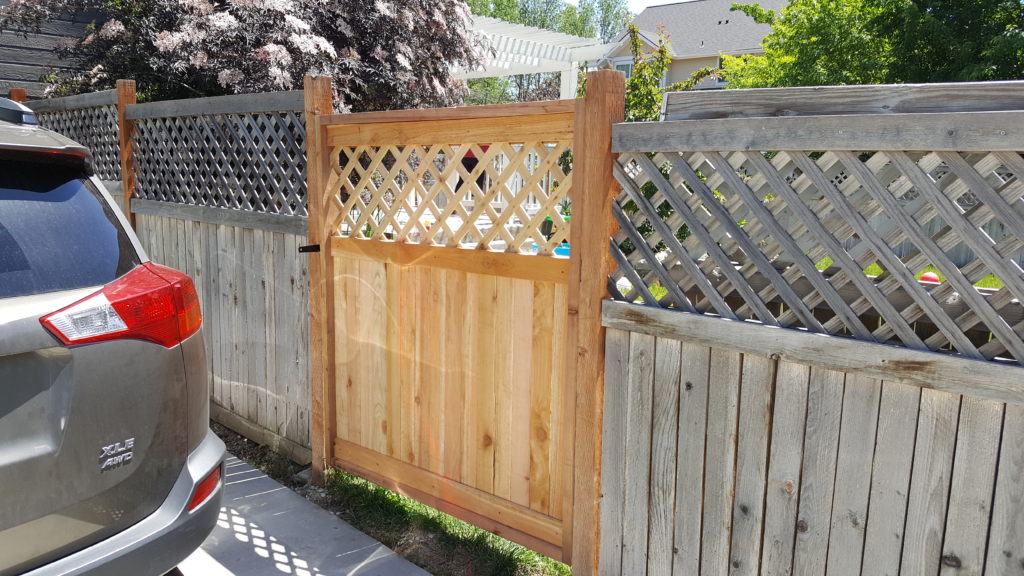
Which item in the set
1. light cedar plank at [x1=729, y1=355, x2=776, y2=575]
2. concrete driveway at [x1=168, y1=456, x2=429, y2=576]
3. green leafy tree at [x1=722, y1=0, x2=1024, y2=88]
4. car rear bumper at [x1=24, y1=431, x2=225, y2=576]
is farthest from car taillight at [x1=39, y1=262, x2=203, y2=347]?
green leafy tree at [x1=722, y1=0, x2=1024, y2=88]

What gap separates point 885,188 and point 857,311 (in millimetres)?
334

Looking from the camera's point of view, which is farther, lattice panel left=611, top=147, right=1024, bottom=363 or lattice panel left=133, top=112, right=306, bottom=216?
lattice panel left=133, top=112, right=306, bottom=216

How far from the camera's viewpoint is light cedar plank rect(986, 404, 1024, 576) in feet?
5.62

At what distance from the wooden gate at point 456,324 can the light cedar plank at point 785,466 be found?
0.63 meters

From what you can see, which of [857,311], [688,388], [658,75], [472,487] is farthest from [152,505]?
[658,75]

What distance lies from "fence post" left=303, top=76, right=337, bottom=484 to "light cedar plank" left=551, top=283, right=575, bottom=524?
136cm

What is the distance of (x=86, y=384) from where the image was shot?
1758 millimetres

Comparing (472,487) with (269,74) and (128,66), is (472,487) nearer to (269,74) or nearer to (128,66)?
(269,74)

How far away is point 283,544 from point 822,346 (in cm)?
234

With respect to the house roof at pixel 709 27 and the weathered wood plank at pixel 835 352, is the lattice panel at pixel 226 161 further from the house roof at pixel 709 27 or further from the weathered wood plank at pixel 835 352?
the house roof at pixel 709 27

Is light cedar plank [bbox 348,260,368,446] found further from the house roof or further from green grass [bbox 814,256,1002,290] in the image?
the house roof

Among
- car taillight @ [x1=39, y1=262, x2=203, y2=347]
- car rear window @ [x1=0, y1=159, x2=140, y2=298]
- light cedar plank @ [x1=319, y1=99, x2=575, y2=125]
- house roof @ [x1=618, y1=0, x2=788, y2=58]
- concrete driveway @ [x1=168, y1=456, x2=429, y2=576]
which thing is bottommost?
concrete driveway @ [x1=168, y1=456, x2=429, y2=576]

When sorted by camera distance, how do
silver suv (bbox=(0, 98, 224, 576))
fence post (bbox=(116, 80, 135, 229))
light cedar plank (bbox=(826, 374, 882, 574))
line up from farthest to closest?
1. fence post (bbox=(116, 80, 135, 229))
2. light cedar plank (bbox=(826, 374, 882, 574))
3. silver suv (bbox=(0, 98, 224, 576))

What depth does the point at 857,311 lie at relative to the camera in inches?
77.0
